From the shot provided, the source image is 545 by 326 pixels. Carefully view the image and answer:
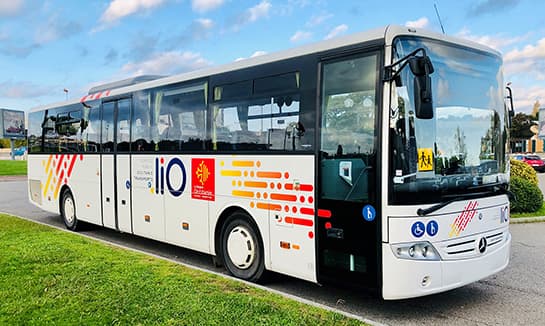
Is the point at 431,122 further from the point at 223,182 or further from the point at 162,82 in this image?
the point at 162,82

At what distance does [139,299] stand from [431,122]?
12.4ft

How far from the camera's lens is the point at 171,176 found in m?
8.45

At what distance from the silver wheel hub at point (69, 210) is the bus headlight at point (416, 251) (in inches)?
348

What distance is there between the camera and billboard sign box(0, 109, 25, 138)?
59062 mm

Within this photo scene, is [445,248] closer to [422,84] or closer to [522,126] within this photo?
[422,84]

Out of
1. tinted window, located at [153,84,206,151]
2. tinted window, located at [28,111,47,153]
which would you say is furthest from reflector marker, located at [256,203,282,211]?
tinted window, located at [28,111,47,153]

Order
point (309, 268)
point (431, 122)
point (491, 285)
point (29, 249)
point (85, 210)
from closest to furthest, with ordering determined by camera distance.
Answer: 1. point (431, 122)
2. point (309, 268)
3. point (491, 285)
4. point (29, 249)
5. point (85, 210)

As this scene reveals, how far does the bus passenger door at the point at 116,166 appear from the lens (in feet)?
31.9

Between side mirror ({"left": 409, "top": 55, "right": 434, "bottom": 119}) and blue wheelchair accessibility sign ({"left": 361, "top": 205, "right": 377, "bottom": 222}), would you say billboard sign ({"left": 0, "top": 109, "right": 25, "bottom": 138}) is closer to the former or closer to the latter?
blue wheelchair accessibility sign ({"left": 361, "top": 205, "right": 377, "bottom": 222})

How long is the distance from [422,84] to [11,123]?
65018 millimetres

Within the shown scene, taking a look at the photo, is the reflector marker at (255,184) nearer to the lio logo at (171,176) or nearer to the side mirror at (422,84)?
the lio logo at (171,176)

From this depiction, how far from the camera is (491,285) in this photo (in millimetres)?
6965

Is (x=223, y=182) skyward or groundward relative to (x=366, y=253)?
skyward

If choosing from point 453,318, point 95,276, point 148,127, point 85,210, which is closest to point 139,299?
point 95,276
